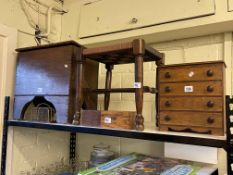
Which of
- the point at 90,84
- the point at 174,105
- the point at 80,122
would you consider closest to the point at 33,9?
the point at 90,84

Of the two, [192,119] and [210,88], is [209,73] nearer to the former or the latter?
[210,88]

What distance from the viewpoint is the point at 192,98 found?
2.41 ft

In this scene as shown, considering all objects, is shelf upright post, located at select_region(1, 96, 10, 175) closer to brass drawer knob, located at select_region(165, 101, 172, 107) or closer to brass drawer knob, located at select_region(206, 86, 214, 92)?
brass drawer knob, located at select_region(165, 101, 172, 107)

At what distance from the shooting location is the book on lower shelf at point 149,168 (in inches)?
29.2

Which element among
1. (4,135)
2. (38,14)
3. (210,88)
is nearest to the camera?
(210,88)

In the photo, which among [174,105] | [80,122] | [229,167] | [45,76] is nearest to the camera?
[229,167]

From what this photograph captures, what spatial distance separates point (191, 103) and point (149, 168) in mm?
290

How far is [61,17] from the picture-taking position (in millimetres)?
1445

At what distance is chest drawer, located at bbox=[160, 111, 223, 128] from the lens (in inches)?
27.1

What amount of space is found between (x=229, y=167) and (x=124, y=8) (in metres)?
0.87

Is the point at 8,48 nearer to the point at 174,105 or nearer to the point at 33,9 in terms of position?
the point at 33,9

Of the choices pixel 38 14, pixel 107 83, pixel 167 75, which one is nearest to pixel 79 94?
pixel 107 83

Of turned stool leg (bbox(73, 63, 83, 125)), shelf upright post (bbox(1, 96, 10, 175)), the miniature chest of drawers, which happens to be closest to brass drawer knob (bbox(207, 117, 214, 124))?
the miniature chest of drawers

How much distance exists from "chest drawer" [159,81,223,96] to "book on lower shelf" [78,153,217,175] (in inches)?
10.0
